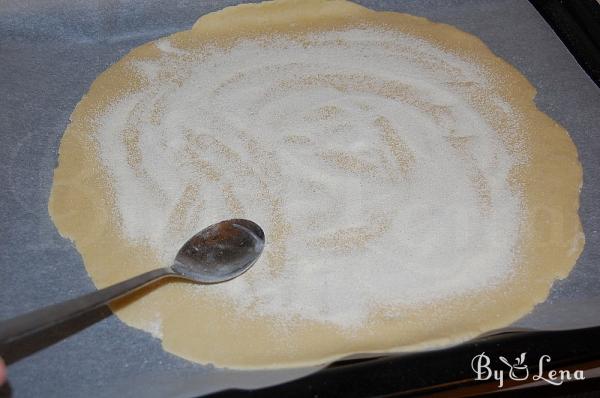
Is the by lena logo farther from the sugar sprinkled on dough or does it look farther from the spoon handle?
the spoon handle

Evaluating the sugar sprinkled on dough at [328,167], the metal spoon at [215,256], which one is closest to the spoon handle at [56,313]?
the metal spoon at [215,256]

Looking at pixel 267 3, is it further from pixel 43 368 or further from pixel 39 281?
pixel 43 368

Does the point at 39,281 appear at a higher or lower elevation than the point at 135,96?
lower

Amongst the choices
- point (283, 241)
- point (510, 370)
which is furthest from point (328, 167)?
point (510, 370)

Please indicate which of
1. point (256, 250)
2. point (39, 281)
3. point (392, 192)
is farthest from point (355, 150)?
point (39, 281)

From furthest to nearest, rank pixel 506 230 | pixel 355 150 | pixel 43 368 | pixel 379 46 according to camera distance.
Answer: pixel 379 46 < pixel 355 150 < pixel 506 230 < pixel 43 368

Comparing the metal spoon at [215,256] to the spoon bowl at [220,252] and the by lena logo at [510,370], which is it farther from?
the by lena logo at [510,370]
